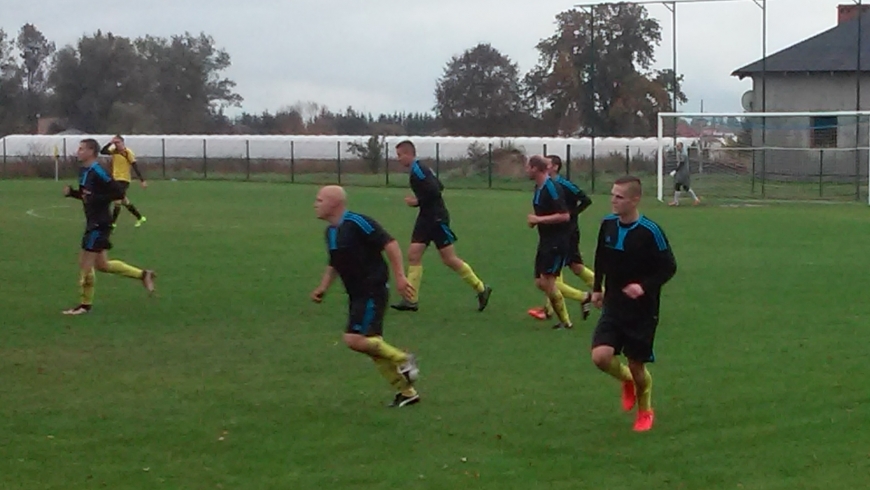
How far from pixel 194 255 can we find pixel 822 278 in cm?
909

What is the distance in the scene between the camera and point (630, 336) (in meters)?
8.15

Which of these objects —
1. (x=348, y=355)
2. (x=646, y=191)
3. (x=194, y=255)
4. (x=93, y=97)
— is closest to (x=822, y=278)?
(x=348, y=355)

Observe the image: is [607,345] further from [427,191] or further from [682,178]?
[682,178]

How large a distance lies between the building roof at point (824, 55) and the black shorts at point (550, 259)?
124ft

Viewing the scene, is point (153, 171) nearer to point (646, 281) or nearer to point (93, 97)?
point (93, 97)

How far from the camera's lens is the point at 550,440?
315 inches

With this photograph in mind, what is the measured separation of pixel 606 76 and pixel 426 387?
4900cm

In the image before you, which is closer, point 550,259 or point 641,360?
point 641,360

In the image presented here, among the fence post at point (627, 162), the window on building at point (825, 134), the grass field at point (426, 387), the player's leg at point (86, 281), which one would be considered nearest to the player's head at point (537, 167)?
the grass field at point (426, 387)

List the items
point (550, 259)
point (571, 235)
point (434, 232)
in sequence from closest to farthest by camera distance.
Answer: point (550, 259), point (571, 235), point (434, 232)

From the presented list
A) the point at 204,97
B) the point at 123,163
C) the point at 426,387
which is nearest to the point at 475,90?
the point at 204,97

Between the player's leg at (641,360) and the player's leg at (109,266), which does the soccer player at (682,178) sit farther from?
the player's leg at (641,360)

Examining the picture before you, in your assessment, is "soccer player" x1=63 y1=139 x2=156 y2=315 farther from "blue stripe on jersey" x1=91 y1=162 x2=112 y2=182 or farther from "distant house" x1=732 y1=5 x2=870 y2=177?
"distant house" x1=732 y1=5 x2=870 y2=177

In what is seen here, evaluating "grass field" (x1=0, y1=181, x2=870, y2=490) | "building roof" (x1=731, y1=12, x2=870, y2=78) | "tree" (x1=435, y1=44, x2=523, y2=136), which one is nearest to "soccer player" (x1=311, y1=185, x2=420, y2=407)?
"grass field" (x1=0, y1=181, x2=870, y2=490)
